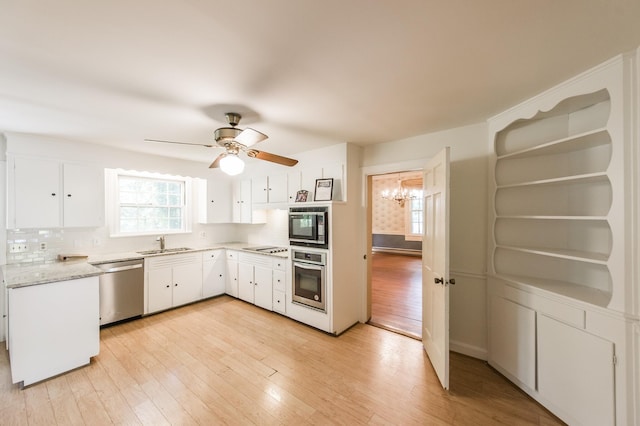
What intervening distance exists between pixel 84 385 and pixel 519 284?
13.1 ft

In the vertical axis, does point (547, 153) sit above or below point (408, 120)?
below

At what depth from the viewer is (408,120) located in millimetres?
2529

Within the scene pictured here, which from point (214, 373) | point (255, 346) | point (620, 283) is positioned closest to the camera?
point (620, 283)

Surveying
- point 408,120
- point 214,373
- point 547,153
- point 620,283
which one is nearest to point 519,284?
point 620,283

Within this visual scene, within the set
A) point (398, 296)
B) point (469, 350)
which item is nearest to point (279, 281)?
point (398, 296)

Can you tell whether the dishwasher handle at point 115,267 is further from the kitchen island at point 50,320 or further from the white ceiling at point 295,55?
the white ceiling at point 295,55

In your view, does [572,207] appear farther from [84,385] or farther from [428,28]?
[84,385]

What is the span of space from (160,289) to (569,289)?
4.86 m

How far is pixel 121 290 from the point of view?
337 centimetres

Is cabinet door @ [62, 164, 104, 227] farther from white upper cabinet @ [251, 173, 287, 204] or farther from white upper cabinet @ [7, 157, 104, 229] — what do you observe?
white upper cabinet @ [251, 173, 287, 204]

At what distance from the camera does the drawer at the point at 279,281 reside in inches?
141

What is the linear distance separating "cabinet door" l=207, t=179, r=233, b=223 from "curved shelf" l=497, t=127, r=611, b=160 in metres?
4.47

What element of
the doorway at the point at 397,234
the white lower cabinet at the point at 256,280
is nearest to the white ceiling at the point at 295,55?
the white lower cabinet at the point at 256,280

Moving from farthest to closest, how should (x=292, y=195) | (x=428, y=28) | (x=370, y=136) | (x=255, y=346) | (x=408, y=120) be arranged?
(x=292, y=195) → (x=370, y=136) → (x=255, y=346) → (x=408, y=120) → (x=428, y=28)
